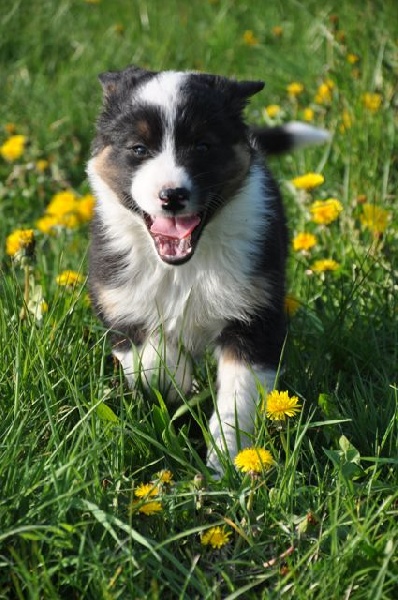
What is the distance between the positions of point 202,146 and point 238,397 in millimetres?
759

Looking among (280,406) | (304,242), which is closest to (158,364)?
(280,406)

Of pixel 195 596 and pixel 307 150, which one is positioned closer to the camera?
pixel 195 596

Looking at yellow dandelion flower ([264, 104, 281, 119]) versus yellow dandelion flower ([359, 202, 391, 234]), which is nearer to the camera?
yellow dandelion flower ([359, 202, 391, 234])

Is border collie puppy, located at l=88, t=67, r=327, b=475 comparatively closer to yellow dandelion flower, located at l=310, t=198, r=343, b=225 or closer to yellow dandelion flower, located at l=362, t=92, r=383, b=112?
yellow dandelion flower, located at l=310, t=198, r=343, b=225

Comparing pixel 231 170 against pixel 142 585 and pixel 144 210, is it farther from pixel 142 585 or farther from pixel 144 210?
pixel 142 585

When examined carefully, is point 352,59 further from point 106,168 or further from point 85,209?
point 106,168

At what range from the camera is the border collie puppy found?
2863mm

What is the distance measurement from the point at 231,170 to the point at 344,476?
1.02 meters

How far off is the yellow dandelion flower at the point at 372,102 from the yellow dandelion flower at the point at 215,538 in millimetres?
2828

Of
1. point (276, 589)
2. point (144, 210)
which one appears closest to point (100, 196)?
point (144, 210)

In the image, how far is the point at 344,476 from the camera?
98.7 inches

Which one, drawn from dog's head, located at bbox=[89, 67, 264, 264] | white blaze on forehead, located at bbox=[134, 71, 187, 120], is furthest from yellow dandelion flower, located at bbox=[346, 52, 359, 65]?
white blaze on forehead, located at bbox=[134, 71, 187, 120]

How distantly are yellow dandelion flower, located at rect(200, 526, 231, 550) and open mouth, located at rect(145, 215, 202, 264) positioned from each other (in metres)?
0.85

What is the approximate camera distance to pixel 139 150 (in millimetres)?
2912
